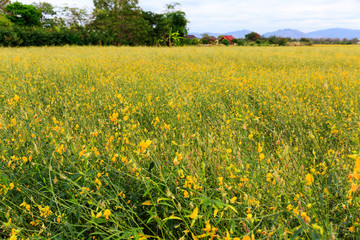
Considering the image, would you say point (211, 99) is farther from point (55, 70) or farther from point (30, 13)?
point (30, 13)

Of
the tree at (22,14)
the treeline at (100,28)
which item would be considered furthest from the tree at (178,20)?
the tree at (22,14)

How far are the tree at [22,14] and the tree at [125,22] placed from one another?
50.4 feet

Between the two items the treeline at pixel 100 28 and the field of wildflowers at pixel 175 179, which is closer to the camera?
the field of wildflowers at pixel 175 179

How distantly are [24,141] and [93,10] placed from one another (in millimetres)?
32492

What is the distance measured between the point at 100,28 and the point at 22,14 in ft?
59.1

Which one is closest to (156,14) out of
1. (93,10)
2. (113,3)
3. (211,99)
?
(113,3)

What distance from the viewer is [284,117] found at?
10.3ft

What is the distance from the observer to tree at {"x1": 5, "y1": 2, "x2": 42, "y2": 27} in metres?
34.6

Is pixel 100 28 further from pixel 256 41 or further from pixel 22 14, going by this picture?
pixel 256 41

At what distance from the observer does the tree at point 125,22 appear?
995 inches

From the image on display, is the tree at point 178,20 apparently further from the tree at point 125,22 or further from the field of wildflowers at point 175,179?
the field of wildflowers at point 175,179

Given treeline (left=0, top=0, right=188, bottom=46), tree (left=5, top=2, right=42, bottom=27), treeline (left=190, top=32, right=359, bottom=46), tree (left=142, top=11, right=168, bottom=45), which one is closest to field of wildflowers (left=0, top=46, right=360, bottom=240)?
treeline (left=0, top=0, right=188, bottom=46)

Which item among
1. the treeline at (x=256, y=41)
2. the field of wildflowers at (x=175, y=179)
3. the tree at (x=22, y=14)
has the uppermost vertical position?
the tree at (x=22, y=14)

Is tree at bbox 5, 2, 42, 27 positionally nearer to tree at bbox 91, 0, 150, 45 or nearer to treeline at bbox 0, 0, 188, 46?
treeline at bbox 0, 0, 188, 46
